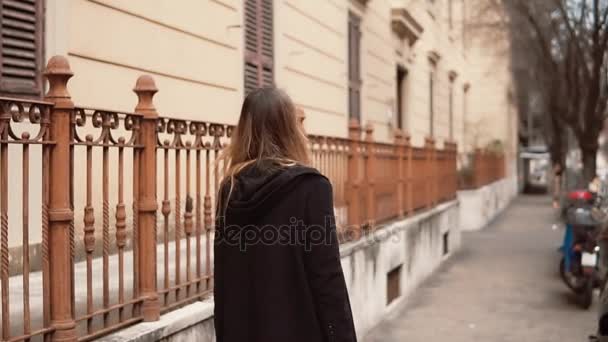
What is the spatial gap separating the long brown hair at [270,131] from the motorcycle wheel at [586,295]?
7316 mm

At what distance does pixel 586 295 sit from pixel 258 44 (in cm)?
490

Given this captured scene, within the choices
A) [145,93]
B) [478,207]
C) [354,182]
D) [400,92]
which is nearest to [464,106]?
[478,207]

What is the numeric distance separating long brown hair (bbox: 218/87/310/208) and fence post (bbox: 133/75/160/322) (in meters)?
1.15

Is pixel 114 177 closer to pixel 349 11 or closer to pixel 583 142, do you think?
pixel 349 11

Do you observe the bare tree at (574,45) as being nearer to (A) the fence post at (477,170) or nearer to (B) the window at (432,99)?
(A) the fence post at (477,170)

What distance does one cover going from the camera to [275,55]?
1062 cm

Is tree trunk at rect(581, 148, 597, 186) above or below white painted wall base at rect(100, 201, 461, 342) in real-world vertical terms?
above

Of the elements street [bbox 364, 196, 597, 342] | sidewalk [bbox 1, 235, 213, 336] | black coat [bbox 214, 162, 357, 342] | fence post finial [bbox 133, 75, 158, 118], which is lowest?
street [bbox 364, 196, 597, 342]

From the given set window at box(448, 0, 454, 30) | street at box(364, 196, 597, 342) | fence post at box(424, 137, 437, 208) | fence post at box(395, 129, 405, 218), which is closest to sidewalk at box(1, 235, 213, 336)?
street at box(364, 196, 597, 342)

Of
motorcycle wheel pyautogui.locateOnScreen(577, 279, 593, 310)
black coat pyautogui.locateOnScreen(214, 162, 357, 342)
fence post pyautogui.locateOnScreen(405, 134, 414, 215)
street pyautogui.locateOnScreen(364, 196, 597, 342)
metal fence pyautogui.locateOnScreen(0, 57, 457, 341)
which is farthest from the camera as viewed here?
fence post pyautogui.locateOnScreen(405, 134, 414, 215)

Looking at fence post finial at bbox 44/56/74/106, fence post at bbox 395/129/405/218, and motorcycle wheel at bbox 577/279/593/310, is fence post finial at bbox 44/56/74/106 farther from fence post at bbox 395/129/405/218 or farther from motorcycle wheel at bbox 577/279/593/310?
motorcycle wheel at bbox 577/279/593/310

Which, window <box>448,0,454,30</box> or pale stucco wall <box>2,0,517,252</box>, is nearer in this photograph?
pale stucco wall <box>2,0,517,252</box>

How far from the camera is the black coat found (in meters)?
3.21

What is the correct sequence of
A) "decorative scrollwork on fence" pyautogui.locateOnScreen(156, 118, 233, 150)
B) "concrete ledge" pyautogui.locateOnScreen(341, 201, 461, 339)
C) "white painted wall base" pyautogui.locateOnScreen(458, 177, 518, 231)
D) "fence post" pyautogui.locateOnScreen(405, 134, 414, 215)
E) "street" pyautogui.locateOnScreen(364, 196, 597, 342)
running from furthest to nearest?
"white painted wall base" pyautogui.locateOnScreen(458, 177, 518, 231), "fence post" pyautogui.locateOnScreen(405, 134, 414, 215), "street" pyautogui.locateOnScreen(364, 196, 597, 342), "concrete ledge" pyautogui.locateOnScreen(341, 201, 461, 339), "decorative scrollwork on fence" pyautogui.locateOnScreen(156, 118, 233, 150)
